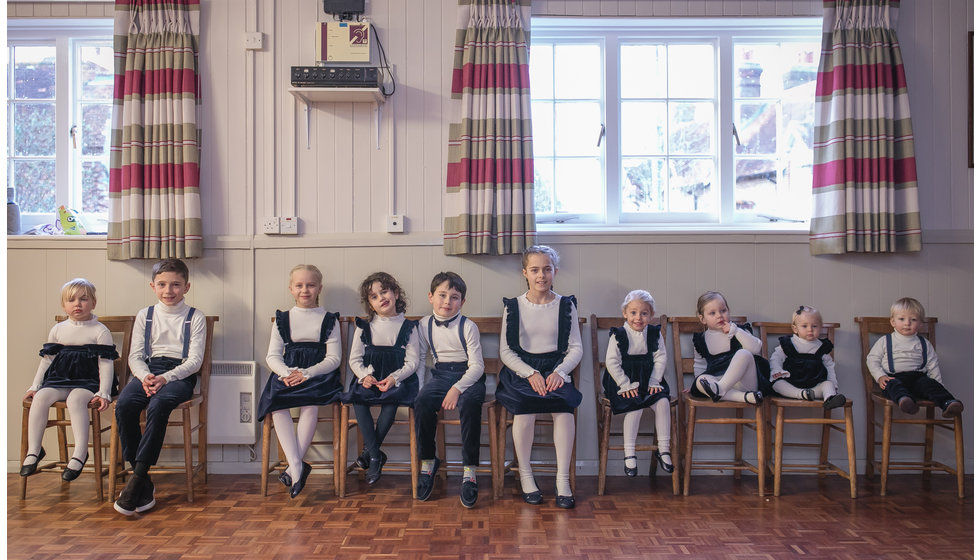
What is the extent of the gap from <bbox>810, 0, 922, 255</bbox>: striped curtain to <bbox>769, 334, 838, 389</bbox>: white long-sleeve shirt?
0.50m

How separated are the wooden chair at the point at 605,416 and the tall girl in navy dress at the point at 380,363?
87cm

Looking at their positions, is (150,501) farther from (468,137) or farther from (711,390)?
(711,390)

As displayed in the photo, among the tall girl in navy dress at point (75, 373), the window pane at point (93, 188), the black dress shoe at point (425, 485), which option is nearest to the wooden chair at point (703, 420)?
the black dress shoe at point (425, 485)

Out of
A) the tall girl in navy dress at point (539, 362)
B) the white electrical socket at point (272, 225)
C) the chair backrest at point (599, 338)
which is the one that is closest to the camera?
the tall girl in navy dress at point (539, 362)

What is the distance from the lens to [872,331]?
3.42 meters

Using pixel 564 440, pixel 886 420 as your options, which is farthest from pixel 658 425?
pixel 886 420

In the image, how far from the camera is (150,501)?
286cm

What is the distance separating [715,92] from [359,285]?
2.18 m

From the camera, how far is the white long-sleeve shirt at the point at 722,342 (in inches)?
125

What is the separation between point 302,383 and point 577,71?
2180 mm

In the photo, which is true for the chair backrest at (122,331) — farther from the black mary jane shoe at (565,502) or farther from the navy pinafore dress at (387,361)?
the black mary jane shoe at (565,502)

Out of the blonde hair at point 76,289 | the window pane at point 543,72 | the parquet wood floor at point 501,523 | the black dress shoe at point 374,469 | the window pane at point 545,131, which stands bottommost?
the parquet wood floor at point 501,523

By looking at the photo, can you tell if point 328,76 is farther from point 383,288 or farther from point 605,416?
point 605,416

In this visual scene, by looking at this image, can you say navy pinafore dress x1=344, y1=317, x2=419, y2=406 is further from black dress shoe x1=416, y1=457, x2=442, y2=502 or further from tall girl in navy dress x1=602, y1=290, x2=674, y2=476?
tall girl in navy dress x1=602, y1=290, x2=674, y2=476
